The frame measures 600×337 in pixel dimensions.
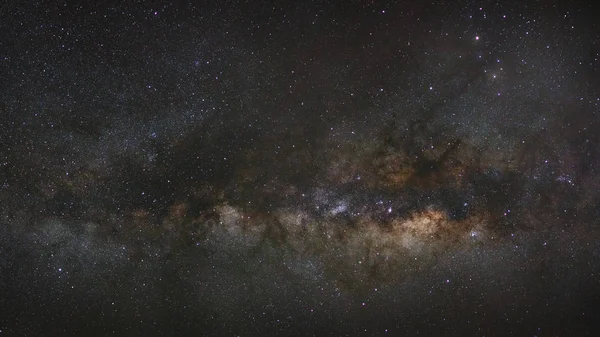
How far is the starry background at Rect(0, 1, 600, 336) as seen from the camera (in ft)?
17.7

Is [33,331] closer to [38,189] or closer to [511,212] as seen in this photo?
[38,189]

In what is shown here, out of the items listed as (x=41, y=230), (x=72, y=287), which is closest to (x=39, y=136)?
(x=41, y=230)

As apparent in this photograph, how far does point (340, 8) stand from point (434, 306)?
14.5ft

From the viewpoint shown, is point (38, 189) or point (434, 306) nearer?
point (38, 189)

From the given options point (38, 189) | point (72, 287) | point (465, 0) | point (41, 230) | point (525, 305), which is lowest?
point (525, 305)

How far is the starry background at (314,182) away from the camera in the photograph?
5395 millimetres

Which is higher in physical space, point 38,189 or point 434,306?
point 38,189

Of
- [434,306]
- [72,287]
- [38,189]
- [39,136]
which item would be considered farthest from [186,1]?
[434,306]

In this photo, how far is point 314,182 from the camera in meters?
5.75

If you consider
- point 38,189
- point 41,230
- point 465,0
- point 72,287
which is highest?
point 465,0

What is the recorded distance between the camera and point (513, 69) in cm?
552

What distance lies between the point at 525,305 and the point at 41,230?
6868 millimetres

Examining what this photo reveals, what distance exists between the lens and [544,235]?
19.3 feet

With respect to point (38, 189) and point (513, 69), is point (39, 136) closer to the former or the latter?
point (38, 189)
